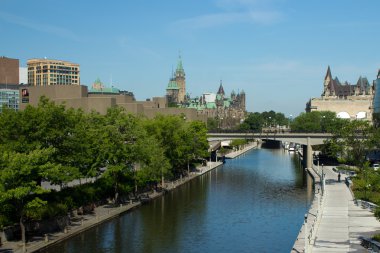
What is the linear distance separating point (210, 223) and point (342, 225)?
13.4m

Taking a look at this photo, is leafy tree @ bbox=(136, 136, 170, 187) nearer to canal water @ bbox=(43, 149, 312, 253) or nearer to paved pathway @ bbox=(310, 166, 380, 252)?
canal water @ bbox=(43, 149, 312, 253)

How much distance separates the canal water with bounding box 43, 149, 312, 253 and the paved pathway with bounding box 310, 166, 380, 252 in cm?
320

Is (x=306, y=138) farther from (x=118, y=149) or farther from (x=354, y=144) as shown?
(x=118, y=149)

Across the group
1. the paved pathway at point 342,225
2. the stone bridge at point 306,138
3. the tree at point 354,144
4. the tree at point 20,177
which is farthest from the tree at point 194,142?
the tree at point 20,177

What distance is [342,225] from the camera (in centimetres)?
4456

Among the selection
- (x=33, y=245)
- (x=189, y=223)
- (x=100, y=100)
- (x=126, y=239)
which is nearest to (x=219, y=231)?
(x=189, y=223)

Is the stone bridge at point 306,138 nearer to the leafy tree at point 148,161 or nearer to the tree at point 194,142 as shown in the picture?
Result: the tree at point 194,142

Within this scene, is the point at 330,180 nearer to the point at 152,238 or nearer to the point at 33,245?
the point at 152,238

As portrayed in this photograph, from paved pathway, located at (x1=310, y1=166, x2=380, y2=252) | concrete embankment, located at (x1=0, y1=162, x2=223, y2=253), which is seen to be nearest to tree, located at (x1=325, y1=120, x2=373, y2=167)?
paved pathway, located at (x1=310, y1=166, x2=380, y2=252)

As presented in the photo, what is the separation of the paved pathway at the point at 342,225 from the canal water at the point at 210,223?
10.5ft

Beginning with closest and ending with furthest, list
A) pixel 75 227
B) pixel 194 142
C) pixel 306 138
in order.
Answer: pixel 75 227
pixel 194 142
pixel 306 138

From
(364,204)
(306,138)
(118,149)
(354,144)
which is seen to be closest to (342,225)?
(364,204)

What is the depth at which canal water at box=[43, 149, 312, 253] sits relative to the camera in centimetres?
4300

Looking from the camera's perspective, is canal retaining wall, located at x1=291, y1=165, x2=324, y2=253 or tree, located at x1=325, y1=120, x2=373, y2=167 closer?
canal retaining wall, located at x1=291, y1=165, x2=324, y2=253
